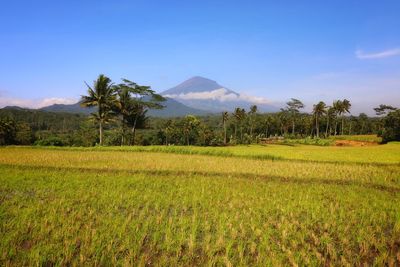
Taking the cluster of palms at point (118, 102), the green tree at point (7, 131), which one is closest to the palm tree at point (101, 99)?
the cluster of palms at point (118, 102)

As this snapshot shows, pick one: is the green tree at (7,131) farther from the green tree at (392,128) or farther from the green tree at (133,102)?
the green tree at (392,128)

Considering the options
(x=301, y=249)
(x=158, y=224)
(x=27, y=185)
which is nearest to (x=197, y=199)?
(x=158, y=224)

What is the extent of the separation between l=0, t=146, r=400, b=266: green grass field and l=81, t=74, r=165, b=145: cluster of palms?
1733 cm

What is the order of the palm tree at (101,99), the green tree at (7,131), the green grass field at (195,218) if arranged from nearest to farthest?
1. the green grass field at (195,218)
2. the palm tree at (101,99)
3. the green tree at (7,131)

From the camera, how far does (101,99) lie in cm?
2975

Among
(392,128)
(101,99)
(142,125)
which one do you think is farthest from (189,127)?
(392,128)

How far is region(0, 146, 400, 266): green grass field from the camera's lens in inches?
200

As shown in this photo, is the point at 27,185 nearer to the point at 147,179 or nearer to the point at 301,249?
the point at 147,179

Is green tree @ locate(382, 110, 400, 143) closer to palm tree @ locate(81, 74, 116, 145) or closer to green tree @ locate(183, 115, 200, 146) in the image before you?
green tree @ locate(183, 115, 200, 146)

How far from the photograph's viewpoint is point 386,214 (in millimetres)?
7773

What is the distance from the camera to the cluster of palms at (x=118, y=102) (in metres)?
29.7

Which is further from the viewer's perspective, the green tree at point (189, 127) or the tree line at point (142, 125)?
the green tree at point (189, 127)

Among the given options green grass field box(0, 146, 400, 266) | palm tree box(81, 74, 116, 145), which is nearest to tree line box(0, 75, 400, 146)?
palm tree box(81, 74, 116, 145)

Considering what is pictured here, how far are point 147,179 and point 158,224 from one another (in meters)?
5.45
